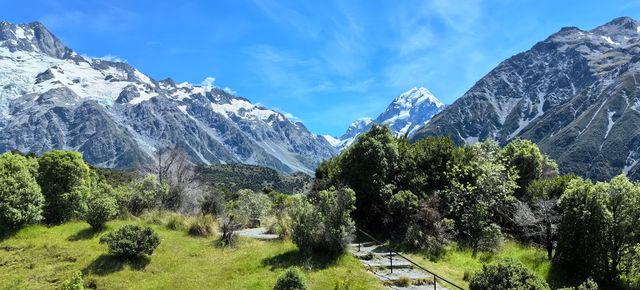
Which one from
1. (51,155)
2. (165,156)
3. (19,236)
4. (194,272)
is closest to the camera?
(194,272)

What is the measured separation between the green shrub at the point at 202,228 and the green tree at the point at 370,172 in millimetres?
8922

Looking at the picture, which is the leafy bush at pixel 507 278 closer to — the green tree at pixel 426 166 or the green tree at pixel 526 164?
the green tree at pixel 426 166

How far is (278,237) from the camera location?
2492 centimetres

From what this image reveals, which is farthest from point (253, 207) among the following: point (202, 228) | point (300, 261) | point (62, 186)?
point (300, 261)

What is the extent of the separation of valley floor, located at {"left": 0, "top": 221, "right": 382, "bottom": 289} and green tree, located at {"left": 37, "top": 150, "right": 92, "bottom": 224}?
2610mm

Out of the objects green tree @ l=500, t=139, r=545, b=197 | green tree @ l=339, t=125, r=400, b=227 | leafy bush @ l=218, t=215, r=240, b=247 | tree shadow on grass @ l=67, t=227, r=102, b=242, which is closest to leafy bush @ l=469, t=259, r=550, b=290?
leafy bush @ l=218, t=215, r=240, b=247

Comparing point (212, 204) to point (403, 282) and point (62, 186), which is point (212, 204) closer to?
point (62, 186)

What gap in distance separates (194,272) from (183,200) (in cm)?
1757

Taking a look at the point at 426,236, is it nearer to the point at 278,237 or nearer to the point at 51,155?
the point at 278,237

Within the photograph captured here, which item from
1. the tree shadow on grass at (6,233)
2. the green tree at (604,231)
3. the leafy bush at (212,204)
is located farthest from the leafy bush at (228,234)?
the green tree at (604,231)

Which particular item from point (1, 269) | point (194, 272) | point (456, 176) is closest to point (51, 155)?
point (1, 269)

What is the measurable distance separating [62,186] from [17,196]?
3.70 m

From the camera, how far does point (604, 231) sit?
20016 millimetres

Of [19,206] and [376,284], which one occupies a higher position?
[19,206]
